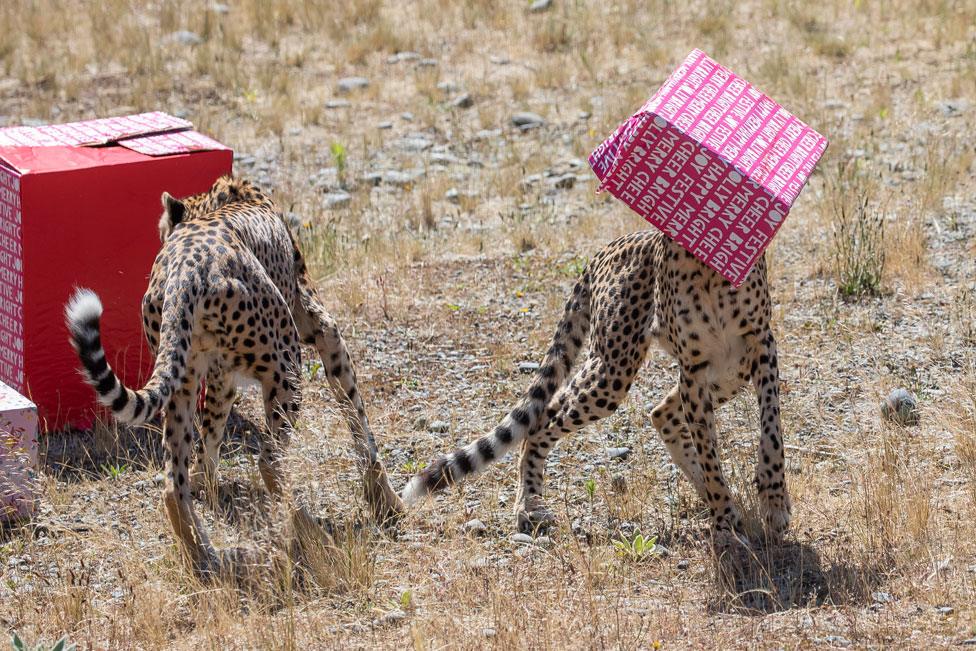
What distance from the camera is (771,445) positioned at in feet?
17.1

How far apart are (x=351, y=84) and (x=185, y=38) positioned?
2.70m

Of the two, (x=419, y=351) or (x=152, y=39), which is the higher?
(x=152, y=39)

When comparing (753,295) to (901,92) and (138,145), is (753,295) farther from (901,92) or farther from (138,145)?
(901,92)

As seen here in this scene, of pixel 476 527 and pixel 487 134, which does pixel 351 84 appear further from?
pixel 476 527

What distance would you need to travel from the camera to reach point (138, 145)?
681 centimetres

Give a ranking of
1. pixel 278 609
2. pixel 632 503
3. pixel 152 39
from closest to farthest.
Answer: pixel 278 609, pixel 632 503, pixel 152 39

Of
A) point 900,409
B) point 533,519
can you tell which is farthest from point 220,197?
point 900,409

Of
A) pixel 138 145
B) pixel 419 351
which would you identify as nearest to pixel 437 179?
pixel 419 351

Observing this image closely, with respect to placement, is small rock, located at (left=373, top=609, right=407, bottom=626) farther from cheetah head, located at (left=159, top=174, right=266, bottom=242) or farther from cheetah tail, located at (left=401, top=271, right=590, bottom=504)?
cheetah head, located at (left=159, top=174, right=266, bottom=242)

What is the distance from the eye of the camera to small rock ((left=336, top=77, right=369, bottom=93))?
42.3 feet

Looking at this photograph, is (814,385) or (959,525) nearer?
(959,525)

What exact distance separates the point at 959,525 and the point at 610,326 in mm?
1658

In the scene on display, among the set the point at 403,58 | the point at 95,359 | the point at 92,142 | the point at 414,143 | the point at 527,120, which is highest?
the point at 92,142

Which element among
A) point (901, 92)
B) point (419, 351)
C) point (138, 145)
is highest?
point (138, 145)
